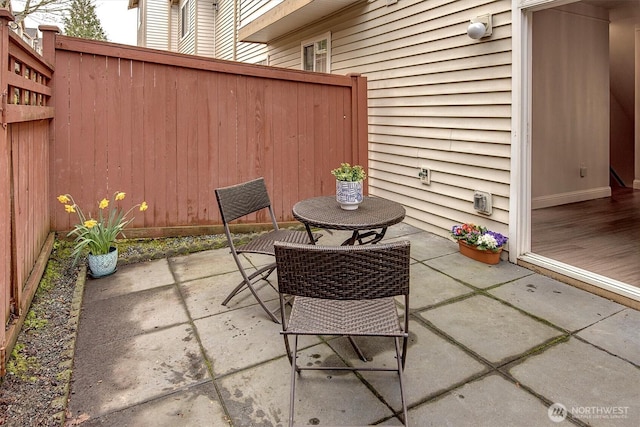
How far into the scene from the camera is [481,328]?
255cm

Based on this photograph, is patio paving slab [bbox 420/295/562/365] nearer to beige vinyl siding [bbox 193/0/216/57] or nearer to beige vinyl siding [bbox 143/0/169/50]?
beige vinyl siding [bbox 193/0/216/57]

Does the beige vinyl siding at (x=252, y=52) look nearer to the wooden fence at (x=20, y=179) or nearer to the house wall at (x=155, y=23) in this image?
the wooden fence at (x=20, y=179)

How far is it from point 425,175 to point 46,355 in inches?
153

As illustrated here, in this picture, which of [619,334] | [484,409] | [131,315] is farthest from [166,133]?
[619,334]

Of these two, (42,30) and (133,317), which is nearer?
(133,317)

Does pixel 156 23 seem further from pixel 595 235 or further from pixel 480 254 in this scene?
pixel 595 235

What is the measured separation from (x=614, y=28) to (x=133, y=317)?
A: 26.2ft

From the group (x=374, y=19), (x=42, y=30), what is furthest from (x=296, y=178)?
(x=42, y=30)

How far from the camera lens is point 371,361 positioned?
87.0 inches

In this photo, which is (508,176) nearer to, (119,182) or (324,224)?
(324,224)

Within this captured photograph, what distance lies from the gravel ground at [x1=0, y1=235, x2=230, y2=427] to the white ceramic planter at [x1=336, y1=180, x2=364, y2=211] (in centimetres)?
186

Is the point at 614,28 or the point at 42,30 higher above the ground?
the point at 614,28

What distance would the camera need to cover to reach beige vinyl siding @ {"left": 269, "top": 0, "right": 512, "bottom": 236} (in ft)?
12.3

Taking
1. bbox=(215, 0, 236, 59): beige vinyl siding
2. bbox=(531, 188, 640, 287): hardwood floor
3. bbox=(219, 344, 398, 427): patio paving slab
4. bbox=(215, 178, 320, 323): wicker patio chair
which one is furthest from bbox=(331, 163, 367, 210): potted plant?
bbox=(215, 0, 236, 59): beige vinyl siding
